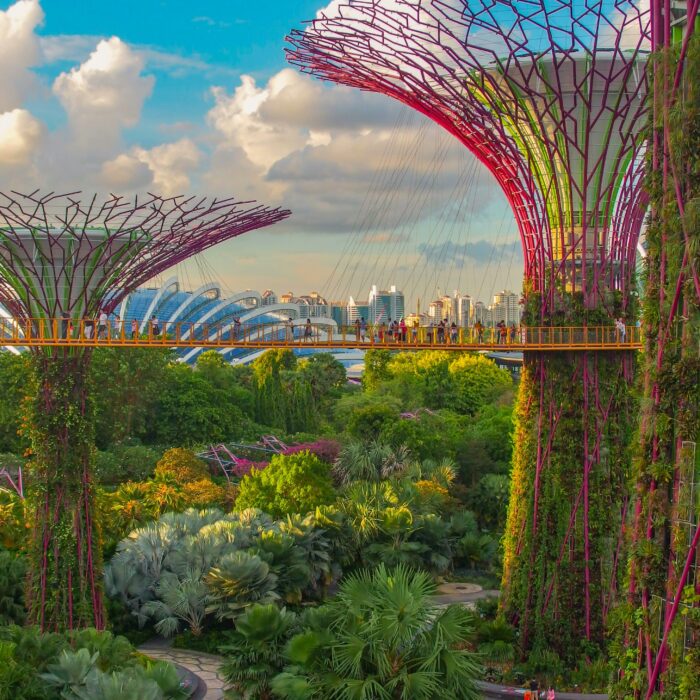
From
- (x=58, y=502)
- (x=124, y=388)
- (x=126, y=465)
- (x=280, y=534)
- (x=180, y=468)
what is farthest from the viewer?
(x=124, y=388)

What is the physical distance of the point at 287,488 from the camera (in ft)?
106

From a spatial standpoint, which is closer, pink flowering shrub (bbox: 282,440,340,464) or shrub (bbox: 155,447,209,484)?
shrub (bbox: 155,447,209,484)

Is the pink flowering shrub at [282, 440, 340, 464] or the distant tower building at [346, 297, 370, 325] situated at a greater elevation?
the distant tower building at [346, 297, 370, 325]

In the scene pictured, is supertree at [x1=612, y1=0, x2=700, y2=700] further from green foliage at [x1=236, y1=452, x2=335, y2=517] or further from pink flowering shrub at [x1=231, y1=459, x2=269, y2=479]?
pink flowering shrub at [x1=231, y1=459, x2=269, y2=479]

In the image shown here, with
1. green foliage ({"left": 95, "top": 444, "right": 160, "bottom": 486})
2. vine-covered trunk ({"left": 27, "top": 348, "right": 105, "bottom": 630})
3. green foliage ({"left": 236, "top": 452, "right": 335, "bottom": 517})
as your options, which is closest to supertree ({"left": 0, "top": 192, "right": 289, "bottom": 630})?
vine-covered trunk ({"left": 27, "top": 348, "right": 105, "bottom": 630})

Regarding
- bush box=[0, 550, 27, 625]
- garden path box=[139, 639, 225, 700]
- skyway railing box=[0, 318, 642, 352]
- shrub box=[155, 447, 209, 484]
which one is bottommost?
garden path box=[139, 639, 225, 700]

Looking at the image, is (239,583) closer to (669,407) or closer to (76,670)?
(76,670)

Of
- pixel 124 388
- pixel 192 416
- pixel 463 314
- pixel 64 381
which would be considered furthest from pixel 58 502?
pixel 463 314

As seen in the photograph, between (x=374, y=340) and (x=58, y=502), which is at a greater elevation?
(x=374, y=340)

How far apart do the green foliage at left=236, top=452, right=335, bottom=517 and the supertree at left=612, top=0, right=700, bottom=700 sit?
17709 millimetres

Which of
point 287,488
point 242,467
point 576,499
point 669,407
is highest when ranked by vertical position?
point 669,407

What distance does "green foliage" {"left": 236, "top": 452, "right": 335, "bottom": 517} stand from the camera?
31828mm

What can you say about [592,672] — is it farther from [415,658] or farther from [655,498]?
[655,498]

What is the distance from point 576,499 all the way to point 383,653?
27.4ft
